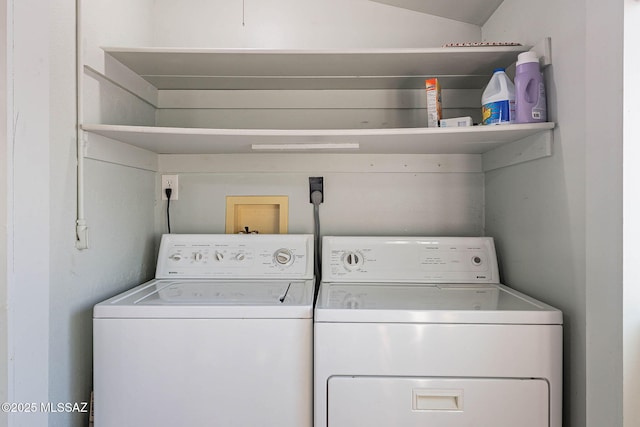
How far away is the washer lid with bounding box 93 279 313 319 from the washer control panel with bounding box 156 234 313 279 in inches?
5.3

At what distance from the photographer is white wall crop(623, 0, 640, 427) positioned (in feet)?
2.87

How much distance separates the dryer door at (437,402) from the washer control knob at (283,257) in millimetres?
602

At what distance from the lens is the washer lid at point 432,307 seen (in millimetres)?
1054

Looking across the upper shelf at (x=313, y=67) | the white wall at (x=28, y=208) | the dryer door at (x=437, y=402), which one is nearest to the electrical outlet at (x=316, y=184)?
the upper shelf at (x=313, y=67)

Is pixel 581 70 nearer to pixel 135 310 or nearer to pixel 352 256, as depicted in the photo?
pixel 352 256

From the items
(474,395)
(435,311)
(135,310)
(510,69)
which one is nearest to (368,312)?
(435,311)

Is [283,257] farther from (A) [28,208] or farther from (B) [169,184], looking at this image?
(A) [28,208]

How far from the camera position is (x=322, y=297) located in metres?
1.24

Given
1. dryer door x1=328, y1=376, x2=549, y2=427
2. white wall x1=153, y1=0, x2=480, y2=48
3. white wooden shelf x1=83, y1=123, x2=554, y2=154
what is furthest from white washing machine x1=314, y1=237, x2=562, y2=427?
white wall x1=153, y1=0, x2=480, y2=48

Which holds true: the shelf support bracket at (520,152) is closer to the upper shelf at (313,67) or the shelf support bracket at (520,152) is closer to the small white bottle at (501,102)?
the small white bottle at (501,102)

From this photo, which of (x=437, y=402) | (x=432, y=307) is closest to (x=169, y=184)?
(x=432, y=307)

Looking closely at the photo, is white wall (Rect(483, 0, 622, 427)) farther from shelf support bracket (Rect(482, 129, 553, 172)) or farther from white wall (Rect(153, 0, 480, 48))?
white wall (Rect(153, 0, 480, 48))

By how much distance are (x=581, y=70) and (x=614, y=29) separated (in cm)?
13

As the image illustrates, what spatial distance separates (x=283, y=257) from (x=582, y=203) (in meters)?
1.04
